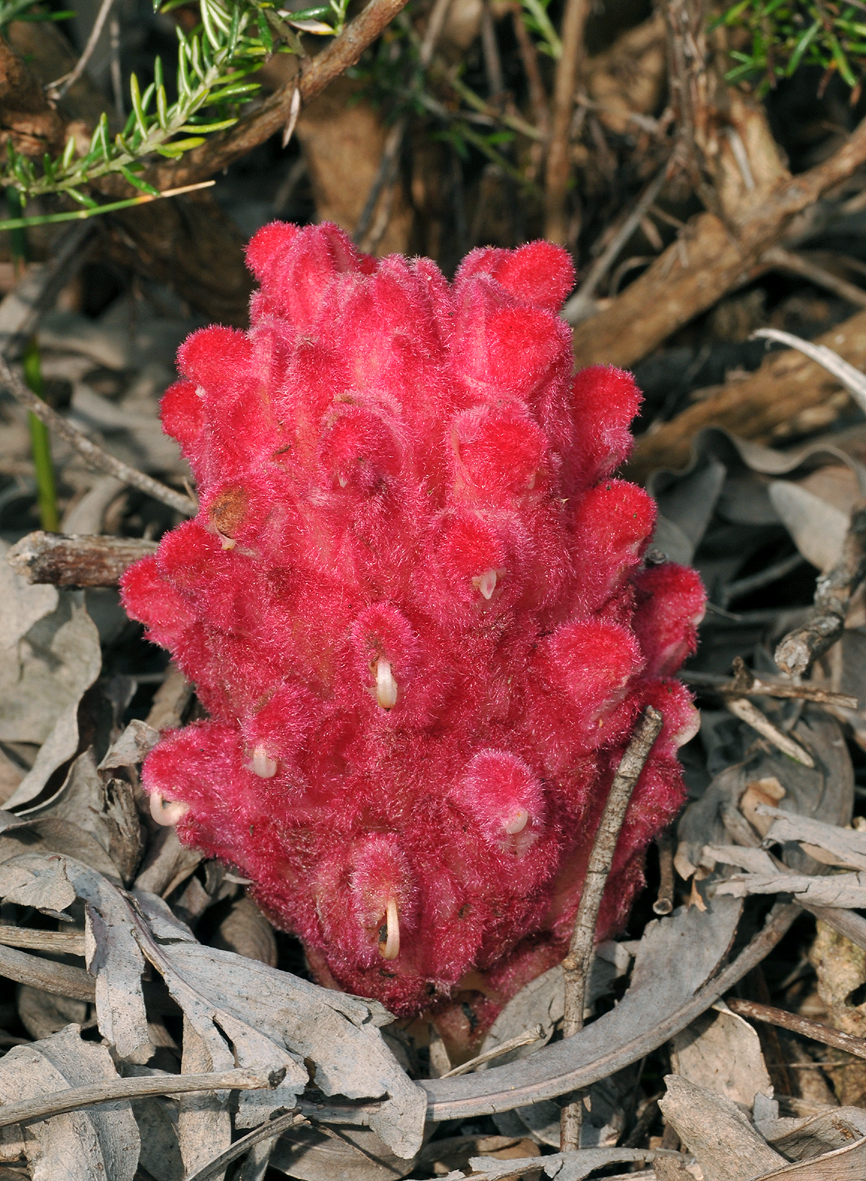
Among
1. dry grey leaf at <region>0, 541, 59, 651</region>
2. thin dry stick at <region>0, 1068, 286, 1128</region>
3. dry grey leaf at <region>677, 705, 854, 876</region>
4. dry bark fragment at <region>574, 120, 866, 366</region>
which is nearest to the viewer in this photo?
thin dry stick at <region>0, 1068, 286, 1128</region>

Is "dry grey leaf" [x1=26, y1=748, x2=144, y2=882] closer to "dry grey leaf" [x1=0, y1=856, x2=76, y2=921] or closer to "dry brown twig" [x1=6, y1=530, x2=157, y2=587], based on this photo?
"dry grey leaf" [x1=0, y1=856, x2=76, y2=921]

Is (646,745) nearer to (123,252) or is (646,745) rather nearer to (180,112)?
(180,112)

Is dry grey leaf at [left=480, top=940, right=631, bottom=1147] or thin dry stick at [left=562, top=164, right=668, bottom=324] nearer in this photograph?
dry grey leaf at [left=480, top=940, right=631, bottom=1147]

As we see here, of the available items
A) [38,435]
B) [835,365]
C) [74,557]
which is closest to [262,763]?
[74,557]

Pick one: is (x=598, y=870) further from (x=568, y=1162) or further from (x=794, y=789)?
(x=794, y=789)

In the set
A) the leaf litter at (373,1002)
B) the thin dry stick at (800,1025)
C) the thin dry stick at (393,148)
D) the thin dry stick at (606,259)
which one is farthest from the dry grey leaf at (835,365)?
the thin dry stick at (800,1025)

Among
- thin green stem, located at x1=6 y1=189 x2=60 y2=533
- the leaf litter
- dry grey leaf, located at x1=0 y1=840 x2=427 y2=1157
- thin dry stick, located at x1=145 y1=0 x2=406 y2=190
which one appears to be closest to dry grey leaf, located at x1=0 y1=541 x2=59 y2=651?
the leaf litter

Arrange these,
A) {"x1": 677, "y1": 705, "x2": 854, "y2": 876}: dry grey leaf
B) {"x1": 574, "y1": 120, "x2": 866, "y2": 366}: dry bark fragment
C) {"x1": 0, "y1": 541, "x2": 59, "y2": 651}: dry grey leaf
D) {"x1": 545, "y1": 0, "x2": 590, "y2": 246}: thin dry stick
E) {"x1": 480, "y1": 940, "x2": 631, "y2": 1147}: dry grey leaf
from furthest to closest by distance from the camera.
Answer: {"x1": 545, "y1": 0, "x2": 590, "y2": 246}: thin dry stick, {"x1": 574, "y1": 120, "x2": 866, "y2": 366}: dry bark fragment, {"x1": 0, "y1": 541, "x2": 59, "y2": 651}: dry grey leaf, {"x1": 677, "y1": 705, "x2": 854, "y2": 876}: dry grey leaf, {"x1": 480, "y1": 940, "x2": 631, "y2": 1147}: dry grey leaf
